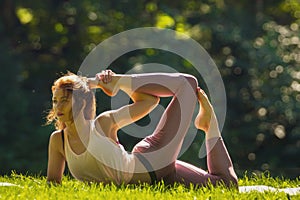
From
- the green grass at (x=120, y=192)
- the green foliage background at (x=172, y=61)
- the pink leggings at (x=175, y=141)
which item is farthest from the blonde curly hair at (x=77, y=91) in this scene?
the green foliage background at (x=172, y=61)

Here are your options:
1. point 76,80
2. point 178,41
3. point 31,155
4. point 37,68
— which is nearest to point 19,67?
point 37,68

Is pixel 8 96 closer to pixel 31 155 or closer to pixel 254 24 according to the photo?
pixel 31 155

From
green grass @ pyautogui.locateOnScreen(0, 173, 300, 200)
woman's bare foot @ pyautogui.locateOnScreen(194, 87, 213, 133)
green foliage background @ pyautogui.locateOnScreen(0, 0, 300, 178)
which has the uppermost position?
woman's bare foot @ pyautogui.locateOnScreen(194, 87, 213, 133)

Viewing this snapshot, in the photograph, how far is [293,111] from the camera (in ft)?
38.6

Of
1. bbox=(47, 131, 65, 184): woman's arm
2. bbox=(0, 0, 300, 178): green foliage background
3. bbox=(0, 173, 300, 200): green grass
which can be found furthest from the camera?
bbox=(0, 0, 300, 178): green foliage background

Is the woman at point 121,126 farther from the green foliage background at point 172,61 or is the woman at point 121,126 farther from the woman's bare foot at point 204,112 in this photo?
the green foliage background at point 172,61

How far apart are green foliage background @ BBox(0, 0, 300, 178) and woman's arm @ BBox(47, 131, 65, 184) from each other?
21.2 feet

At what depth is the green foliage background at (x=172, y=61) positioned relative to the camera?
37.4ft

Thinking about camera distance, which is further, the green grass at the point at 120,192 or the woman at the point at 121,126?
the woman at the point at 121,126

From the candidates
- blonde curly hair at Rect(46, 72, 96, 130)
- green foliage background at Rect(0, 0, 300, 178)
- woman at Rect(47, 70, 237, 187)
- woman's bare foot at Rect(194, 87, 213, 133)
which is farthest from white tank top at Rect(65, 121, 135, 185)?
green foliage background at Rect(0, 0, 300, 178)

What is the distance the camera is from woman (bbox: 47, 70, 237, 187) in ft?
15.0

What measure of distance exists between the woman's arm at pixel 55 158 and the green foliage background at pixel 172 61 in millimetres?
6449

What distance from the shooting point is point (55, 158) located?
4.71m

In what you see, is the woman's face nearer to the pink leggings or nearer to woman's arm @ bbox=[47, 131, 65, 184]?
woman's arm @ bbox=[47, 131, 65, 184]
